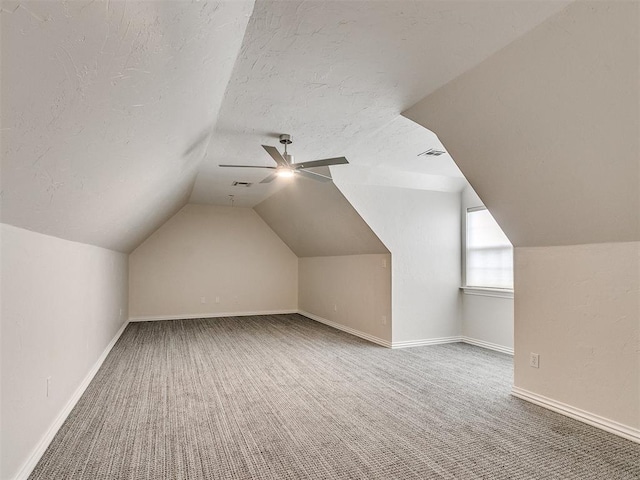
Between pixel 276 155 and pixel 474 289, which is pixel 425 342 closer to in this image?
pixel 474 289

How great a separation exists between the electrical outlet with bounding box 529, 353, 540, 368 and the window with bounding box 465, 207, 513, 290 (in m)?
1.68

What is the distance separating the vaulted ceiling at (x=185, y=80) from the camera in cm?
112

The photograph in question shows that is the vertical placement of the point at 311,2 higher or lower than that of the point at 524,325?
higher

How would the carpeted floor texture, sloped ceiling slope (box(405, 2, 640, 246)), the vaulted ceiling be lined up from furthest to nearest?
the carpeted floor texture → sloped ceiling slope (box(405, 2, 640, 246)) → the vaulted ceiling

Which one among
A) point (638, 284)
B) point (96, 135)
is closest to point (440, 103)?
point (638, 284)

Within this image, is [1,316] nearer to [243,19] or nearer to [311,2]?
[243,19]

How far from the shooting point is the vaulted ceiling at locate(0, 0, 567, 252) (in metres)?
1.12

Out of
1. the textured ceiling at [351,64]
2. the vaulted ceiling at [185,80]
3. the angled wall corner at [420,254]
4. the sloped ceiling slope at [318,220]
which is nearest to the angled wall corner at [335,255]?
the sloped ceiling slope at [318,220]

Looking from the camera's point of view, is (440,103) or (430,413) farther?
(430,413)

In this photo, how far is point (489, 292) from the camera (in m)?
5.02

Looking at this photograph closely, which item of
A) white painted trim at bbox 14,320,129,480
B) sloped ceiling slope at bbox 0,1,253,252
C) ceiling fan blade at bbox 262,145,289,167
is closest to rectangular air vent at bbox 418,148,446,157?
ceiling fan blade at bbox 262,145,289,167

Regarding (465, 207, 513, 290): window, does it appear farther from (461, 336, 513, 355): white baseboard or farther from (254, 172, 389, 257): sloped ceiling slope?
(254, 172, 389, 257): sloped ceiling slope

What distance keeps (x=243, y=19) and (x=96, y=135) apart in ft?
2.90

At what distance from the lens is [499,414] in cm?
290
